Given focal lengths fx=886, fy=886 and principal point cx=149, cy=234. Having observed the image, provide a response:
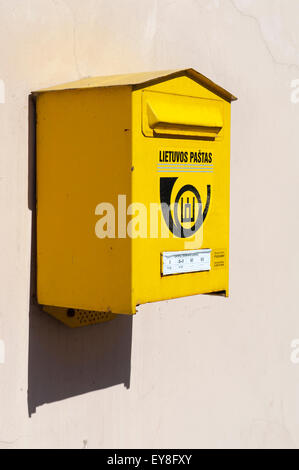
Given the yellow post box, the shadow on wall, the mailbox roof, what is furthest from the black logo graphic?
the shadow on wall

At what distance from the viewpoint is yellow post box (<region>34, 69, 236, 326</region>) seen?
8.48 feet

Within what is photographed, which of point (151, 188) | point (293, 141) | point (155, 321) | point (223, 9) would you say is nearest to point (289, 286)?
point (293, 141)

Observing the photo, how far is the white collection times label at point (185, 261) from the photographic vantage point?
2.70 m

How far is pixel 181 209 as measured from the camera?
2.73 metres

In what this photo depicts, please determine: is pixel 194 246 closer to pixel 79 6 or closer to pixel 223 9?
pixel 79 6

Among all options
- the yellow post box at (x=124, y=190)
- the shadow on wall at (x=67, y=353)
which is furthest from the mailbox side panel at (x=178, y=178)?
the shadow on wall at (x=67, y=353)

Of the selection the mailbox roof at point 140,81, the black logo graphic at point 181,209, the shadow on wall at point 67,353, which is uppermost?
the mailbox roof at point 140,81

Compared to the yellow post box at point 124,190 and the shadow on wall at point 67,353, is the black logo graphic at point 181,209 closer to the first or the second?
the yellow post box at point 124,190

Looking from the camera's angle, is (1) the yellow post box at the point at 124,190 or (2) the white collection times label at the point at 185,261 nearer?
(1) the yellow post box at the point at 124,190

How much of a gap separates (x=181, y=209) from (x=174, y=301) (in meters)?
0.70

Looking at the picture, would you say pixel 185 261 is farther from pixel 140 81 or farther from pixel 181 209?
pixel 140 81

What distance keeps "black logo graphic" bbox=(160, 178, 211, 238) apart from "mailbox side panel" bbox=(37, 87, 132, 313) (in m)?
0.16

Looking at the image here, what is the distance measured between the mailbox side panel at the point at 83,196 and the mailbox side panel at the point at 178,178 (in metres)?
0.05

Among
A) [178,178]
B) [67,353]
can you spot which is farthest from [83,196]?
[67,353]
